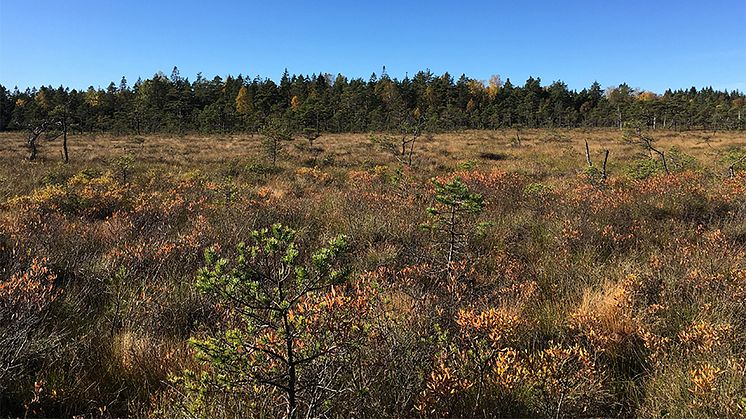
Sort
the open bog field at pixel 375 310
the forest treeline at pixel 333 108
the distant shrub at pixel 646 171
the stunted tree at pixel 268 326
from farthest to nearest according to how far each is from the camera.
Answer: the forest treeline at pixel 333 108
the distant shrub at pixel 646 171
the open bog field at pixel 375 310
the stunted tree at pixel 268 326

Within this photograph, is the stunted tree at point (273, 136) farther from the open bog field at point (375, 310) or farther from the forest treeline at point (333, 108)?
the forest treeline at point (333, 108)

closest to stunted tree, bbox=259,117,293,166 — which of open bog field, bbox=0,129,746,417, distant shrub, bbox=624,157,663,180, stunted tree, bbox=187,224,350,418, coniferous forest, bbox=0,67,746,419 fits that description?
coniferous forest, bbox=0,67,746,419

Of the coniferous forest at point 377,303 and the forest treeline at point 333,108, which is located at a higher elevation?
the forest treeline at point 333,108

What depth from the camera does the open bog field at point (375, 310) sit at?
2020mm

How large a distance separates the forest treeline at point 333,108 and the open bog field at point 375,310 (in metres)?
33.9

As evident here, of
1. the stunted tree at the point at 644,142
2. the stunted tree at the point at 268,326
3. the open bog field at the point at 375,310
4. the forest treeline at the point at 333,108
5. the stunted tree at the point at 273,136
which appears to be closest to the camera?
the stunted tree at the point at 268,326

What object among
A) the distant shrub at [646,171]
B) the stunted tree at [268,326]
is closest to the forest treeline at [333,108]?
the distant shrub at [646,171]

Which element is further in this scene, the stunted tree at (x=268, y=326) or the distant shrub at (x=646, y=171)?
the distant shrub at (x=646, y=171)

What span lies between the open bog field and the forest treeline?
33.9m

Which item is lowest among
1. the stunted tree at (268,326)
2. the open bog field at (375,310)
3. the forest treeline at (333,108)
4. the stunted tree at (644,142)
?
the open bog field at (375,310)

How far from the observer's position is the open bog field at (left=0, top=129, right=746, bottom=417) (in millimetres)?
2020

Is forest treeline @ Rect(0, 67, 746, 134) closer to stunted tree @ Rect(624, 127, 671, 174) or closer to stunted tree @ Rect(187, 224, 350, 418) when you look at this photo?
stunted tree @ Rect(624, 127, 671, 174)

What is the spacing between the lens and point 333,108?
54.1m

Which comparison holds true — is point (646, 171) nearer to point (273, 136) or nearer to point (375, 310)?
point (375, 310)
